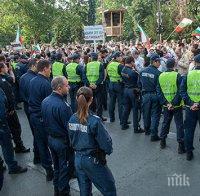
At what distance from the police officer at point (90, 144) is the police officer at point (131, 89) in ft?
16.8

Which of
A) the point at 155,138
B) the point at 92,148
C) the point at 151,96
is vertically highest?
the point at 92,148

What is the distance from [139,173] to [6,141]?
105 inches

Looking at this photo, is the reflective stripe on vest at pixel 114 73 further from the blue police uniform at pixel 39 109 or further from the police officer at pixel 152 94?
the blue police uniform at pixel 39 109

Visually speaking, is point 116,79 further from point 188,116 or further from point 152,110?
point 188,116

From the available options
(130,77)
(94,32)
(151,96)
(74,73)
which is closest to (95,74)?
(74,73)

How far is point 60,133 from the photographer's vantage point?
21.6ft

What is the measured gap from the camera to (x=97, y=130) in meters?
5.51

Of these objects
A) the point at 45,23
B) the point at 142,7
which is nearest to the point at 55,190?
the point at 45,23

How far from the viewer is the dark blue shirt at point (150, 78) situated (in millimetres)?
9852

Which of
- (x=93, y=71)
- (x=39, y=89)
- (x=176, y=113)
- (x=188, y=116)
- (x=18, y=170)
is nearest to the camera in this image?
(x=39, y=89)

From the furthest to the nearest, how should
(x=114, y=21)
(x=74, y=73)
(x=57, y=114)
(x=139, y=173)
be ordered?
(x=114, y=21), (x=74, y=73), (x=139, y=173), (x=57, y=114)

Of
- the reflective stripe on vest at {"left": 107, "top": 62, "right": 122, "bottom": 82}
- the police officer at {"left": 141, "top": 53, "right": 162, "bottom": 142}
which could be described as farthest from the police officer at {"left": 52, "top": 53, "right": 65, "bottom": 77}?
the police officer at {"left": 141, "top": 53, "right": 162, "bottom": 142}

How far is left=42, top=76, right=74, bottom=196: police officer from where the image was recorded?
6.50 m

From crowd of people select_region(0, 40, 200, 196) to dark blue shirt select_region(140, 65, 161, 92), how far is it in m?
0.02
